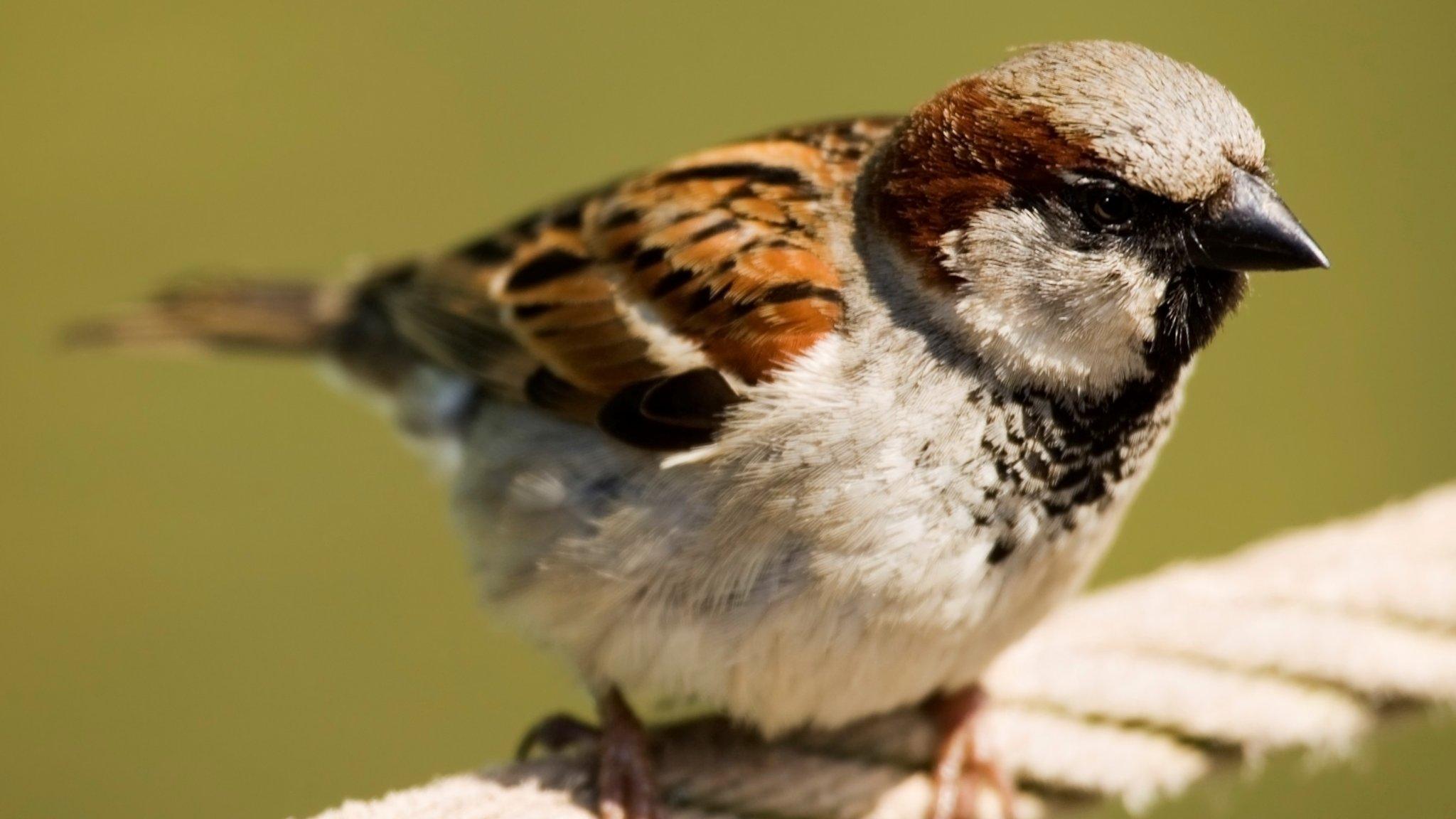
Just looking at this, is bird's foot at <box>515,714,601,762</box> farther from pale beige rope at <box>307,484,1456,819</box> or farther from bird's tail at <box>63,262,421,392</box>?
bird's tail at <box>63,262,421,392</box>

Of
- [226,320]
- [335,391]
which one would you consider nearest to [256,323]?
[226,320]

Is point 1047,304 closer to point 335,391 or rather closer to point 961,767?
point 961,767

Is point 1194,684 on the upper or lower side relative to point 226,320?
lower

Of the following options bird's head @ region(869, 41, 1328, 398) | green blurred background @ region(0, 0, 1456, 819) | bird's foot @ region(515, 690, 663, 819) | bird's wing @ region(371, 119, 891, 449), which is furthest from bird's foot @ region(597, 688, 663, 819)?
green blurred background @ region(0, 0, 1456, 819)

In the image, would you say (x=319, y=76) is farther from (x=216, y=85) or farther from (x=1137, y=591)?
(x=1137, y=591)

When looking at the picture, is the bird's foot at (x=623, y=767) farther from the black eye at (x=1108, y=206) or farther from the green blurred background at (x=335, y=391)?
the green blurred background at (x=335, y=391)

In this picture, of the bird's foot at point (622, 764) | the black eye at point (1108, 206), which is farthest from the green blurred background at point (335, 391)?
the black eye at point (1108, 206)

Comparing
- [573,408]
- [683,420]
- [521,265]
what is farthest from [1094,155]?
[521,265]
